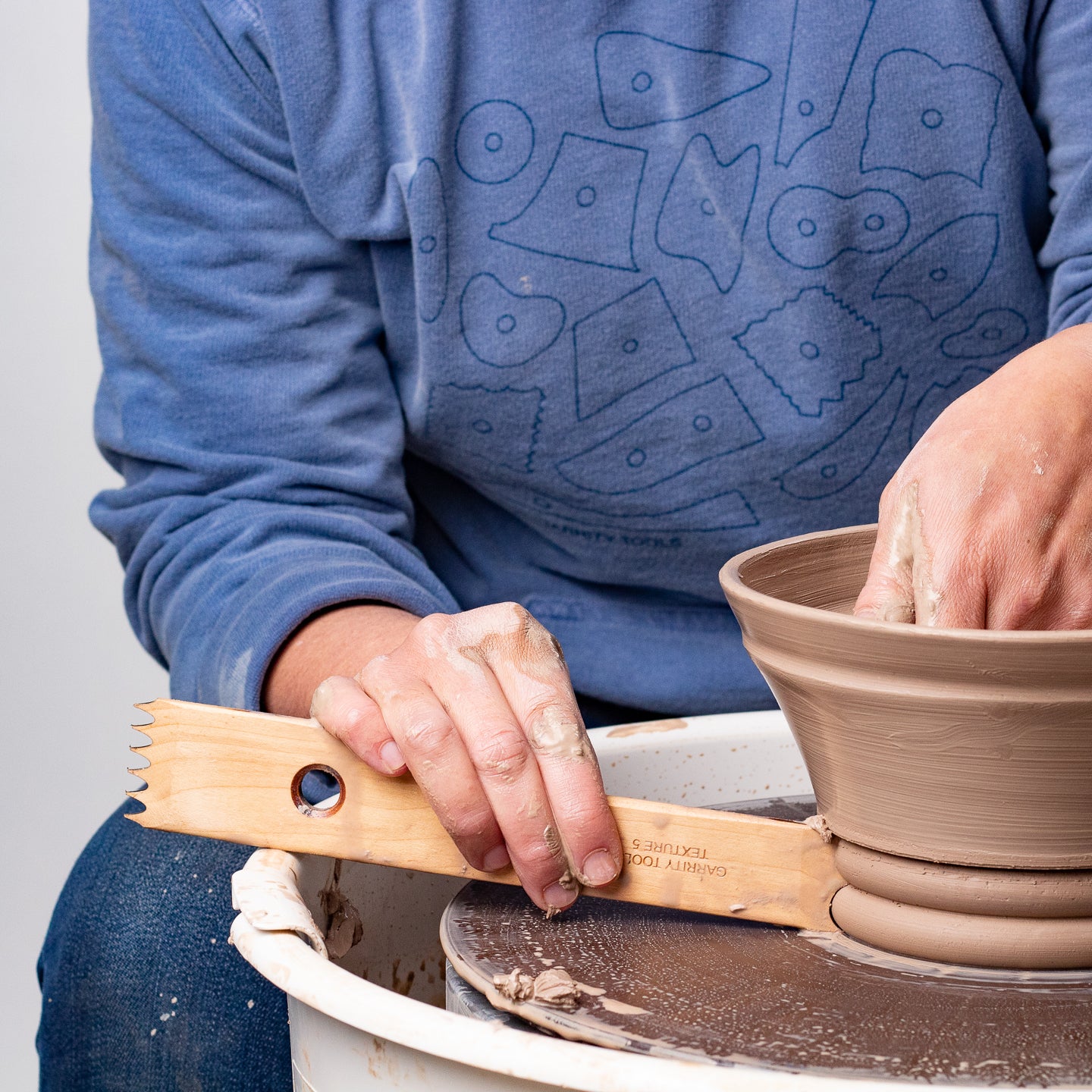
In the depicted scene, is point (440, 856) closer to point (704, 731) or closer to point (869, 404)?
point (704, 731)

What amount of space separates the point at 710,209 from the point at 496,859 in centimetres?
62

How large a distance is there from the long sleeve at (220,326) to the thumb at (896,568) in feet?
1.45

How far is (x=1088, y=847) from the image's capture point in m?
0.65

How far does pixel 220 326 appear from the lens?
44.0 inches

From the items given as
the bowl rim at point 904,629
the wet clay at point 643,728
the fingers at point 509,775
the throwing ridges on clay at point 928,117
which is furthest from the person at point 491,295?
the bowl rim at point 904,629

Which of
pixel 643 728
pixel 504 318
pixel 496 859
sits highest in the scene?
pixel 504 318

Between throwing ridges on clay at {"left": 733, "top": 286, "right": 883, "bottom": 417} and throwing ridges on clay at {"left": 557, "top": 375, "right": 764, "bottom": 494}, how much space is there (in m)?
0.04

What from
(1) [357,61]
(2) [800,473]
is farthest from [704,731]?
(1) [357,61]

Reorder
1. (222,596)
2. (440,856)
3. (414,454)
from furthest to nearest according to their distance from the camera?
(414,454) < (222,596) < (440,856)

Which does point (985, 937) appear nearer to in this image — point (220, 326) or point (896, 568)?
point (896, 568)

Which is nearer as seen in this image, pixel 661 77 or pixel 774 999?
pixel 774 999

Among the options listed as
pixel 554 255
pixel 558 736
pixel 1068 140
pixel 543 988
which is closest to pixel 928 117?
pixel 1068 140

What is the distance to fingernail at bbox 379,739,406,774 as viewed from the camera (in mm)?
709

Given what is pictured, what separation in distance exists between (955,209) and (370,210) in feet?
1.68
